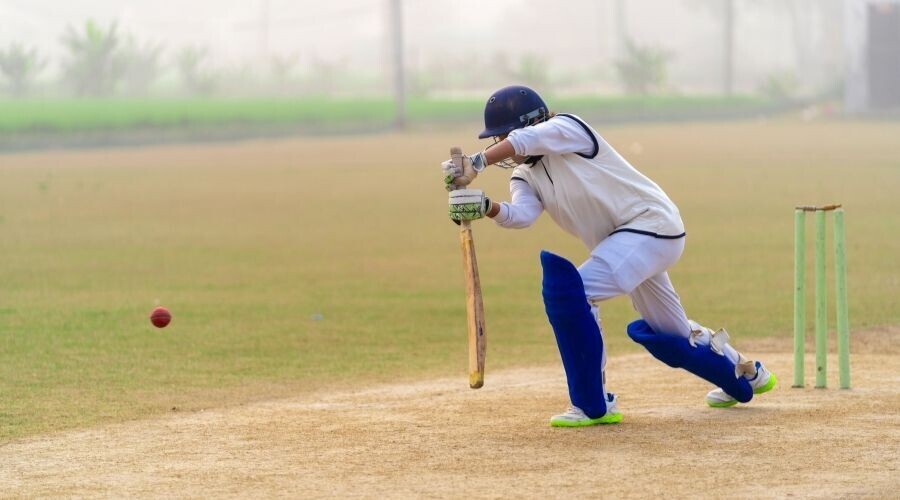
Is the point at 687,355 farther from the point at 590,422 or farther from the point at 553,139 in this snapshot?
the point at 553,139

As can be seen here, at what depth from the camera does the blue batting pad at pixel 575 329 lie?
23.6 ft

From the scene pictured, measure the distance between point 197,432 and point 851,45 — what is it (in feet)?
177

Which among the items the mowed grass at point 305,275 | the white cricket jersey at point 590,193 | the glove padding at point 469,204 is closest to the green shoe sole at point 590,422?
the white cricket jersey at point 590,193

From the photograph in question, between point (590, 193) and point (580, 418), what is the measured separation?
3.81ft

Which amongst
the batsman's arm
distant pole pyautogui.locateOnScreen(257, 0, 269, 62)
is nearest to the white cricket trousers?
the batsman's arm

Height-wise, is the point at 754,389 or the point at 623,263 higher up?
the point at 623,263

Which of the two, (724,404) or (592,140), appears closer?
(592,140)

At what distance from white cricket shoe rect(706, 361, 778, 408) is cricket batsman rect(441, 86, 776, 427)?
303 mm

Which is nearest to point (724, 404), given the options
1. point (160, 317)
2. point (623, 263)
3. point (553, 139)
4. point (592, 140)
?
point (623, 263)

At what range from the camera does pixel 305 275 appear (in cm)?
1598

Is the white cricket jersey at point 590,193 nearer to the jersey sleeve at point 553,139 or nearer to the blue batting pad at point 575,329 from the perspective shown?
the jersey sleeve at point 553,139

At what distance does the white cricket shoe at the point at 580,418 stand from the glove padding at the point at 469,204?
45.4 inches

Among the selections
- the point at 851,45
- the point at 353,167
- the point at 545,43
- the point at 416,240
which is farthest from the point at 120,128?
the point at 545,43

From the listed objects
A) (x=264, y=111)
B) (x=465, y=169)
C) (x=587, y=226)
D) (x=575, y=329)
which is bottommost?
(x=264, y=111)
